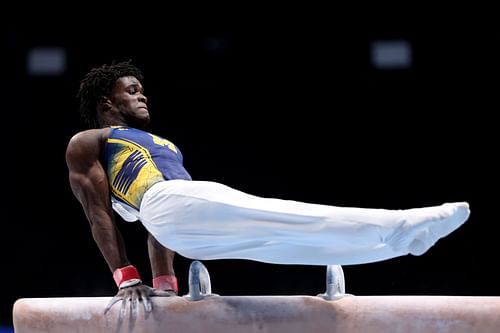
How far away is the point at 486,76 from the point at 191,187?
5168mm

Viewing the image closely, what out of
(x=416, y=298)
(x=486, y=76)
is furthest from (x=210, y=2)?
(x=416, y=298)

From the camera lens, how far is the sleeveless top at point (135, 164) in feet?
13.4

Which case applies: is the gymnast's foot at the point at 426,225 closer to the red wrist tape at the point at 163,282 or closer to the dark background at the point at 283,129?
the red wrist tape at the point at 163,282

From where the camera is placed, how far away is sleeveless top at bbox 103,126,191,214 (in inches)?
161

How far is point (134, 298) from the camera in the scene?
12.1 ft

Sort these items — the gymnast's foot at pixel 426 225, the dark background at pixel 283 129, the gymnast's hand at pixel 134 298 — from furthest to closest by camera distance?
the dark background at pixel 283 129 < the gymnast's hand at pixel 134 298 < the gymnast's foot at pixel 426 225

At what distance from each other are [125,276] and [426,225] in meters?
1.63

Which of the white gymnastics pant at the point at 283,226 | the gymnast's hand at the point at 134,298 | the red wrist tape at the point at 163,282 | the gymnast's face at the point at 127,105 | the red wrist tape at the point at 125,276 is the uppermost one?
the gymnast's face at the point at 127,105

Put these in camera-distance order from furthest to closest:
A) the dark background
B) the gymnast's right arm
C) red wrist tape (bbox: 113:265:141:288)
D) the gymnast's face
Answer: the dark background, the gymnast's face, the gymnast's right arm, red wrist tape (bbox: 113:265:141:288)

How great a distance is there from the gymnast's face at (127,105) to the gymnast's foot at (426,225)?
6.76 ft

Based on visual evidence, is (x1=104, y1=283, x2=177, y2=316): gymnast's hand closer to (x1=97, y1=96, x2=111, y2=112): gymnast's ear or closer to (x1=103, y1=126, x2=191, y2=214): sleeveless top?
(x1=103, y1=126, x2=191, y2=214): sleeveless top

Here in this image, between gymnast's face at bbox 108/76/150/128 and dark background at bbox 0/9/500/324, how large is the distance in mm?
2990

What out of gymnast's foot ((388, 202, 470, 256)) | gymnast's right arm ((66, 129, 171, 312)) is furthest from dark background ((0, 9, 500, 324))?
gymnast's foot ((388, 202, 470, 256))

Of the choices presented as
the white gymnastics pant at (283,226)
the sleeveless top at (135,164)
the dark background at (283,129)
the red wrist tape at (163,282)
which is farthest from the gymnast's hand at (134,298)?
the dark background at (283,129)
